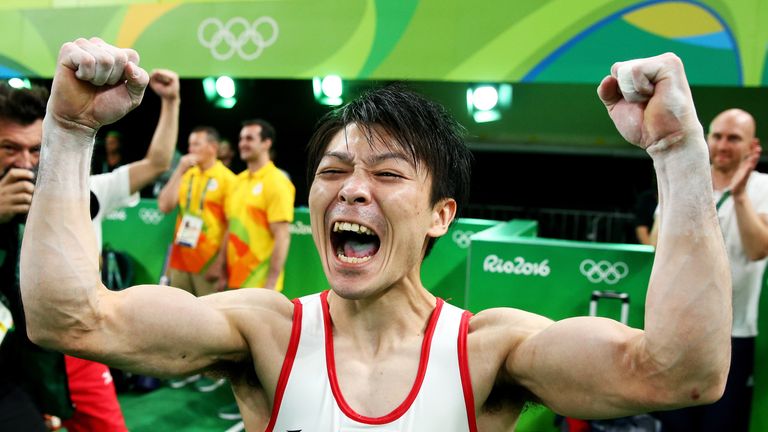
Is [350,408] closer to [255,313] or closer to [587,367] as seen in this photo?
[255,313]

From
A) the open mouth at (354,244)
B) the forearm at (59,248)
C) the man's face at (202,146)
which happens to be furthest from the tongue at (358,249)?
the man's face at (202,146)

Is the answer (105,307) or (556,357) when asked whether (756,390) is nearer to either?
(556,357)

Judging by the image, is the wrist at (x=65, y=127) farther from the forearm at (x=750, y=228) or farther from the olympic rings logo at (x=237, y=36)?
the olympic rings logo at (x=237, y=36)

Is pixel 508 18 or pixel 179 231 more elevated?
pixel 508 18

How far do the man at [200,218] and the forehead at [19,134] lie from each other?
249cm

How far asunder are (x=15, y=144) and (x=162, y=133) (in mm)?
788

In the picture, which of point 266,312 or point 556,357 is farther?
point 266,312

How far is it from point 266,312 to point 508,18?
2.90m

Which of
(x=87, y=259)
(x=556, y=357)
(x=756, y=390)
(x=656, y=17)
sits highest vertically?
(x=656, y=17)

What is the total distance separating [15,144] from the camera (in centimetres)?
223

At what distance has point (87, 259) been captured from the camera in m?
1.25

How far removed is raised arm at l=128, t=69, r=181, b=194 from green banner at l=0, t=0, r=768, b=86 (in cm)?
154

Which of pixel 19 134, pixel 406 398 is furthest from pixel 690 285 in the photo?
pixel 19 134

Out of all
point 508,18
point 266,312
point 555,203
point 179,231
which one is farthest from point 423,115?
point 555,203
